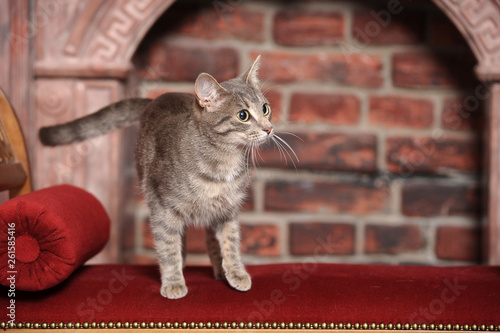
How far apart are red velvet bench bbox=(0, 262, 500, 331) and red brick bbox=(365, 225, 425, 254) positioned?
471 millimetres

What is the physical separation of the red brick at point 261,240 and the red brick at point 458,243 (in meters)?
0.43

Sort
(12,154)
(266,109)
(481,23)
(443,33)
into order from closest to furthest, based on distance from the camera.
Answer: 1. (266,109)
2. (12,154)
3. (481,23)
4. (443,33)

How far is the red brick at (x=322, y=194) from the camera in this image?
141 centimetres

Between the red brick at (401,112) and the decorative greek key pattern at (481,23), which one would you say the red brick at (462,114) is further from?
the decorative greek key pattern at (481,23)

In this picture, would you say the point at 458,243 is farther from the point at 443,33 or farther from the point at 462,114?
the point at 443,33

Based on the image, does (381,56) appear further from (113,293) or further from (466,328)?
(113,293)

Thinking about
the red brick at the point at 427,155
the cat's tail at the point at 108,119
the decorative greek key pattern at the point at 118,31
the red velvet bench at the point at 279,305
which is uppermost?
the decorative greek key pattern at the point at 118,31

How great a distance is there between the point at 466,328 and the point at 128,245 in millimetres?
889

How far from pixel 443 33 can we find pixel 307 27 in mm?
355

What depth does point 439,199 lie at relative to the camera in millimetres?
1396

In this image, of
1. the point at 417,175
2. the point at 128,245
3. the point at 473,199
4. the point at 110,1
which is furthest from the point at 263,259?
the point at 110,1

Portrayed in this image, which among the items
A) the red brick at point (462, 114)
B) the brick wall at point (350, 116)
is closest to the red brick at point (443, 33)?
the brick wall at point (350, 116)

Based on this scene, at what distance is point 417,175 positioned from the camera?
140cm

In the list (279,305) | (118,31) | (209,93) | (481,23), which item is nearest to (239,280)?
(279,305)
